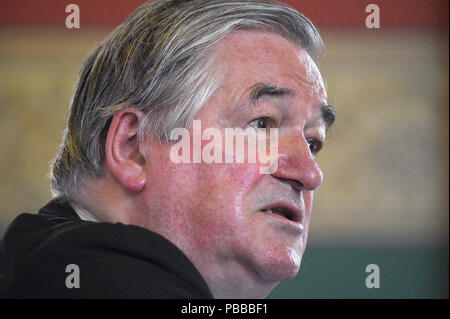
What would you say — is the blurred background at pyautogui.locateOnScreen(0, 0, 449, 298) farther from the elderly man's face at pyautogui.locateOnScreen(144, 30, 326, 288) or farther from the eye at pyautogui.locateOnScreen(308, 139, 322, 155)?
the elderly man's face at pyautogui.locateOnScreen(144, 30, 326, 288)

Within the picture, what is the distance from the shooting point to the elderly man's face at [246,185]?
3.72ft

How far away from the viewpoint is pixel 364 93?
339cm

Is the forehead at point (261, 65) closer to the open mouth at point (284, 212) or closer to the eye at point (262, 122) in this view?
the eye at point (262, 122)

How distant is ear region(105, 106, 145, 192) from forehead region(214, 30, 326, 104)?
0.61ft

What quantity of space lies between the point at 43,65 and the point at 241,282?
7.30ft

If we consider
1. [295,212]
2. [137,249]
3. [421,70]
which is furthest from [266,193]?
[421,70]

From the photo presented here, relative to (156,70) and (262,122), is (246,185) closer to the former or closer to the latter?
(262,122)

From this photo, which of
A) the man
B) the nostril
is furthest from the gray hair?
the nostril

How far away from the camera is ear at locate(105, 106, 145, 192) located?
3.94 ft

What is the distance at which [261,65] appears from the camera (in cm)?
124

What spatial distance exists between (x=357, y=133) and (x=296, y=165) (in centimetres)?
227

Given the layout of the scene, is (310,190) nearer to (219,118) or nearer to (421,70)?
(219,118)

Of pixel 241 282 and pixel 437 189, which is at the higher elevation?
pixel 437 189
